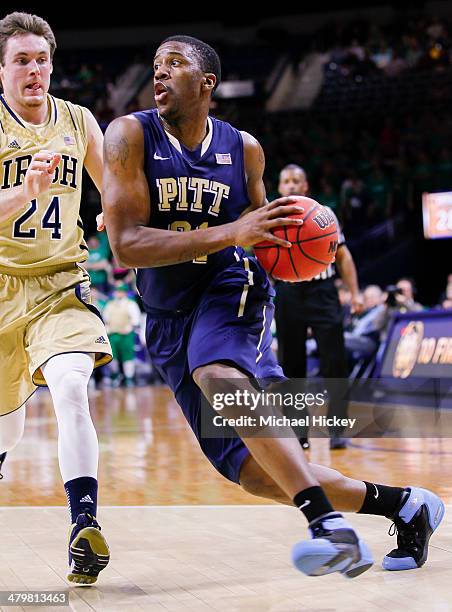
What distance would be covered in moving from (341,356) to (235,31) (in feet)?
62.0

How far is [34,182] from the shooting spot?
11.1 feet

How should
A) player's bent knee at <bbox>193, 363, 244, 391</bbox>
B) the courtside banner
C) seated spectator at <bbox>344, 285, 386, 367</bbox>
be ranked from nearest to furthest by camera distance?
player's bent knee at <bbox>193, 363, 244, 391</bbox> → the courtside banner → seated spectator at <bbox>344, 285, 386, 367</bbox>

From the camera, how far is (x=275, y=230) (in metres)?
3.02

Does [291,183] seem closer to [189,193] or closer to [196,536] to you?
[196,536]

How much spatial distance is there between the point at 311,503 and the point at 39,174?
154 cm

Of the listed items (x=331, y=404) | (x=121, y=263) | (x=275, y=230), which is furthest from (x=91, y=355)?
(x=331, y=404)

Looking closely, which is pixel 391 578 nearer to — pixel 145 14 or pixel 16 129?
pixel 16 129

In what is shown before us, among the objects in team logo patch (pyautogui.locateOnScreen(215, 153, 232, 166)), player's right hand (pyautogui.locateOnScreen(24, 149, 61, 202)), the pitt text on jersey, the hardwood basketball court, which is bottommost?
the hardwood basketball court

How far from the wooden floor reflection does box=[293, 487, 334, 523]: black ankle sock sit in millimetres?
2251

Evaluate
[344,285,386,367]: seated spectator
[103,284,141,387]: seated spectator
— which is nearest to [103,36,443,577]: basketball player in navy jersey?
[344,285,386,367]: seated spectator

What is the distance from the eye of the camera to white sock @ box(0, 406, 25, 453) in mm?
3914

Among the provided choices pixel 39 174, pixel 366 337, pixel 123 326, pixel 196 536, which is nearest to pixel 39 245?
pixel 39 174

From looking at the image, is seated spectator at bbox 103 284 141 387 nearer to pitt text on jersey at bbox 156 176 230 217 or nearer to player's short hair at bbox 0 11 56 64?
player's short hair at bbox 0 11 56 64

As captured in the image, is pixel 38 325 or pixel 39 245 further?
pixel 39 245
